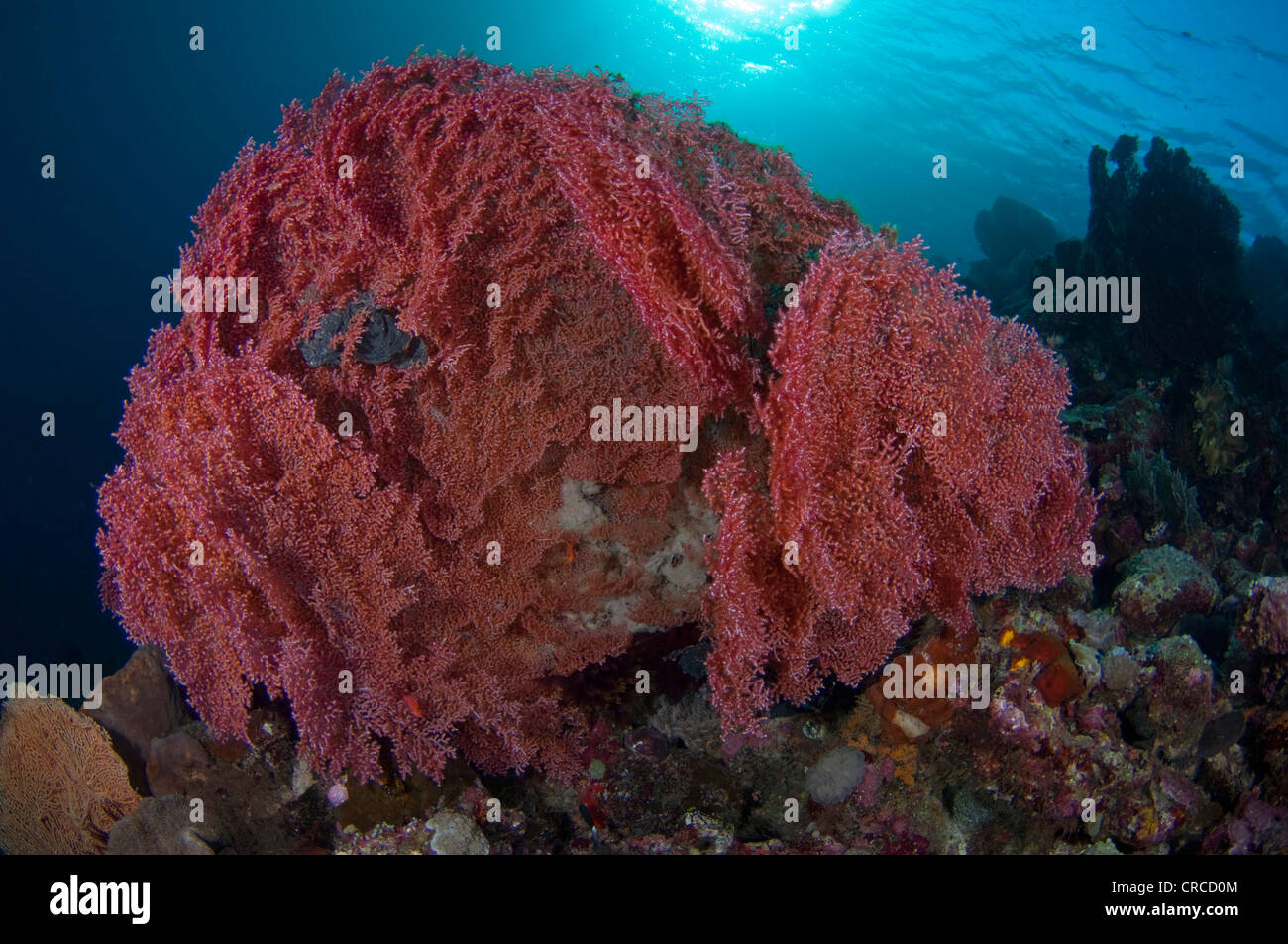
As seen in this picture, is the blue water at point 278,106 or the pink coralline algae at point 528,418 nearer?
the pink coralline algae at point 528,418

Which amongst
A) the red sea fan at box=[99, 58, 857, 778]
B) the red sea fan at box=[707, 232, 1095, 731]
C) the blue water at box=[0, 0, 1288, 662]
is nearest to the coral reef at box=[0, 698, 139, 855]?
the red sea fan at box=[99, 58, 857, 778]

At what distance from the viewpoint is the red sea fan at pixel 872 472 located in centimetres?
290

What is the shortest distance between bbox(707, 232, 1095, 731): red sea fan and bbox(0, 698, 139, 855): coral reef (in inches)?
206

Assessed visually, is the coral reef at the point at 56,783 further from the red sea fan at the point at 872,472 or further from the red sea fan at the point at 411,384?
the red sea fan at the point at 872,472

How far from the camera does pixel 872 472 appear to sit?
3.01 metres

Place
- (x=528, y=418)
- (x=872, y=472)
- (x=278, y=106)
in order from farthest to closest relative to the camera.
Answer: (x=278, y=106) < (x=528, y=418) < (x=872, y=472)

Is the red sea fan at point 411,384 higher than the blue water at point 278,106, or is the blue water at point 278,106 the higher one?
the blue water at point 278,106

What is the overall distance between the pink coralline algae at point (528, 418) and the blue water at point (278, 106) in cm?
2443

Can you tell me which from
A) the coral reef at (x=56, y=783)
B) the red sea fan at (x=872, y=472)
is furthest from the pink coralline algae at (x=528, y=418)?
the coral reef at (x=56, y=783)

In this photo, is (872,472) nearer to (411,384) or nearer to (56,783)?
(411,384)

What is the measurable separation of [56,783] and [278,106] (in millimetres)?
36518

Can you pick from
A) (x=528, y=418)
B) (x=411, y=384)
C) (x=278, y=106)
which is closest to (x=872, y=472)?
(x=528, y=418)

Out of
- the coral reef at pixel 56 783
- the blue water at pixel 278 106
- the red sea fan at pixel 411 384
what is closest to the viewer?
the red sea fan at pixel 411 384

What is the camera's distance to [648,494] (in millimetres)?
3836
